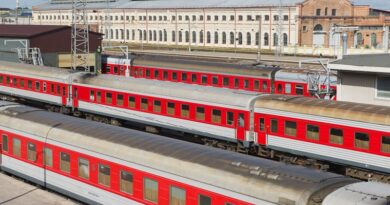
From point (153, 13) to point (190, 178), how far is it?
122020 millimetres

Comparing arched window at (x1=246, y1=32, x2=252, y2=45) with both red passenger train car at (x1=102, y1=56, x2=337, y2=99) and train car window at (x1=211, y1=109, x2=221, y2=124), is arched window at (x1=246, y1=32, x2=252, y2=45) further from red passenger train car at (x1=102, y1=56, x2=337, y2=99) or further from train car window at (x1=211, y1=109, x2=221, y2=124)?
train car window at (x1=211, y1=109, x2=221, y2=124)

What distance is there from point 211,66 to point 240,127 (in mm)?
16748

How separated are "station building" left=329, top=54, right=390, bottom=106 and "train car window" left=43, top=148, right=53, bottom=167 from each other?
14.5 metres

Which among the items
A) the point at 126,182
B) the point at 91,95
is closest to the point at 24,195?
the point at 126,182

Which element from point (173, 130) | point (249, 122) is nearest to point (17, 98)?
point (173, 130)

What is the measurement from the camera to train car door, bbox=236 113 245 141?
1040 inches

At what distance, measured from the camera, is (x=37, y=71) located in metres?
40.7

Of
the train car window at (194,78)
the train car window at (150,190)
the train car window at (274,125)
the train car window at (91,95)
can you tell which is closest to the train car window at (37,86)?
the train car window at (91,95)

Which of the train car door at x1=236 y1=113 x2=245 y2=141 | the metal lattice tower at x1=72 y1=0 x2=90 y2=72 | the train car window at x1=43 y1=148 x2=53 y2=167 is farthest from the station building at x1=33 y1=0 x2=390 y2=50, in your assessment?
the train car window at x1=43 y1=148 x2=53 y2=167

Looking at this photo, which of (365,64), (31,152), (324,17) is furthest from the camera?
(324,17)

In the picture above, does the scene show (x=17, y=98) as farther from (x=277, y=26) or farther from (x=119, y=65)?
(x=277, y=26)

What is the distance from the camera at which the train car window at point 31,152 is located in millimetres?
20750

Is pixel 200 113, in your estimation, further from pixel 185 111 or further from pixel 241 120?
pixel 241 120

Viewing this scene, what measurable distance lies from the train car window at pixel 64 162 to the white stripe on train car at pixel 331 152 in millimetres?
9897
